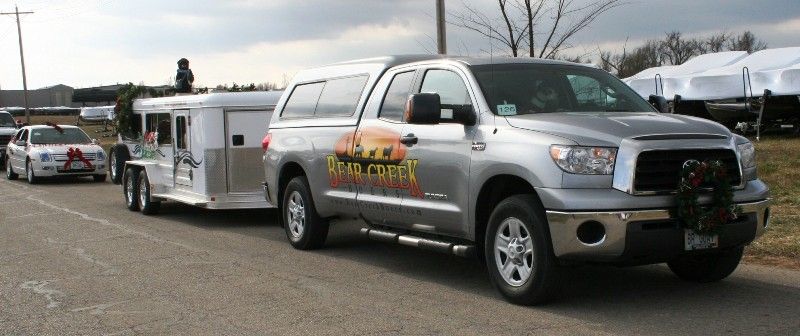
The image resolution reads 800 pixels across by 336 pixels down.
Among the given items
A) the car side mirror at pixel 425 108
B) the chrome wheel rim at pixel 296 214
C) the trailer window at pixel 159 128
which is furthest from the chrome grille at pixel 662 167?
the trailer window at pixel 159 128

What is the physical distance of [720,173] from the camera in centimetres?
666

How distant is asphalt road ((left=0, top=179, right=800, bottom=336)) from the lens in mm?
6555

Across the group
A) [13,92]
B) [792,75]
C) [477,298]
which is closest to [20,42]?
[792,75]

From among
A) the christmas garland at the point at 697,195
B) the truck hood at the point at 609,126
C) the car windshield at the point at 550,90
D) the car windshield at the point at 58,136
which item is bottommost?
the car windshield at the point at 58,136

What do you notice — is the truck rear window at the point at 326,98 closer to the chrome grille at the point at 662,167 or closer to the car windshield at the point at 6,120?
the chrome grille at the point at 662,167

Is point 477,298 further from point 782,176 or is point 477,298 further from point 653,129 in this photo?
point 782,176

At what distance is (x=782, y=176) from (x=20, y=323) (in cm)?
1178

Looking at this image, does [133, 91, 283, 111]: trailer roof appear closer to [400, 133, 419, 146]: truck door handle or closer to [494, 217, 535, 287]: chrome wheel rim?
[400, 133, 419, 146]: truck door handle

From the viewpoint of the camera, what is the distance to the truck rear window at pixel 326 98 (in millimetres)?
Result: 9547

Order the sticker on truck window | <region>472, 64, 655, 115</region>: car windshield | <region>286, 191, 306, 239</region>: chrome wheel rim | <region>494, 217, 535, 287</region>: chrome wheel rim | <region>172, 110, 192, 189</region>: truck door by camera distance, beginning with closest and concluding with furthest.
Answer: <region>494, 217, 535, 287</region>: chrome wheel rim, the sticker on truck window, <region>472, 64, 655, 115</region>: car windshield, <region>286, 191, 306, 239</region>: chrome wheel rim, <region>172, 110, 192, 189</region>: truck door

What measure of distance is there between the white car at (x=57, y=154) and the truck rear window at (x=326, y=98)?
13.6 metres

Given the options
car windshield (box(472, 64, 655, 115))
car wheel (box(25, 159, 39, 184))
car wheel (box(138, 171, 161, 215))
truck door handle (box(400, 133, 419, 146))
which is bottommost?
car wheel (box(25, 159, 39, 184))

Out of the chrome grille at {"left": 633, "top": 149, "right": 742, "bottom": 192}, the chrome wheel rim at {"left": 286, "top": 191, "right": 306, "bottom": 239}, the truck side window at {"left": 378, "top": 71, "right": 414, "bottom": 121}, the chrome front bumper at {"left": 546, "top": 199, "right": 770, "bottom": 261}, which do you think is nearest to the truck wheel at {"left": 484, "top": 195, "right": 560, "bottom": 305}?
the chrome front bumper at {"left": 546, "top": 199, "right": 770, "bottom": 261}

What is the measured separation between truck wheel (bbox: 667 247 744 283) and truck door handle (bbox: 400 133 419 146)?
7.54 feet
